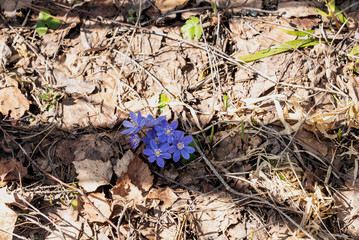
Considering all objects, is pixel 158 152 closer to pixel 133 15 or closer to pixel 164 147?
pixel 164 147

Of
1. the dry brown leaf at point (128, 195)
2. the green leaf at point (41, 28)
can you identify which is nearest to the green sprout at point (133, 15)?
the green leaf at point (41, 28)

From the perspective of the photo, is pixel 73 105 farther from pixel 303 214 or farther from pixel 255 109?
pixel 303 214

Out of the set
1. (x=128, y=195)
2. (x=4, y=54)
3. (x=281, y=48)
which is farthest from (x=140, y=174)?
(x=4, y=54)

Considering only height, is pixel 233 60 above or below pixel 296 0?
below

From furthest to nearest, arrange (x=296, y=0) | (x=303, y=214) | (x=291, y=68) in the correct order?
1. (x=296, y=0)
2. (x=291, y=68)
3. (x=303, y=214)

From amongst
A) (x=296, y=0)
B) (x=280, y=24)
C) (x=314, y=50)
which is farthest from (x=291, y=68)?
(x=296, y=0)
